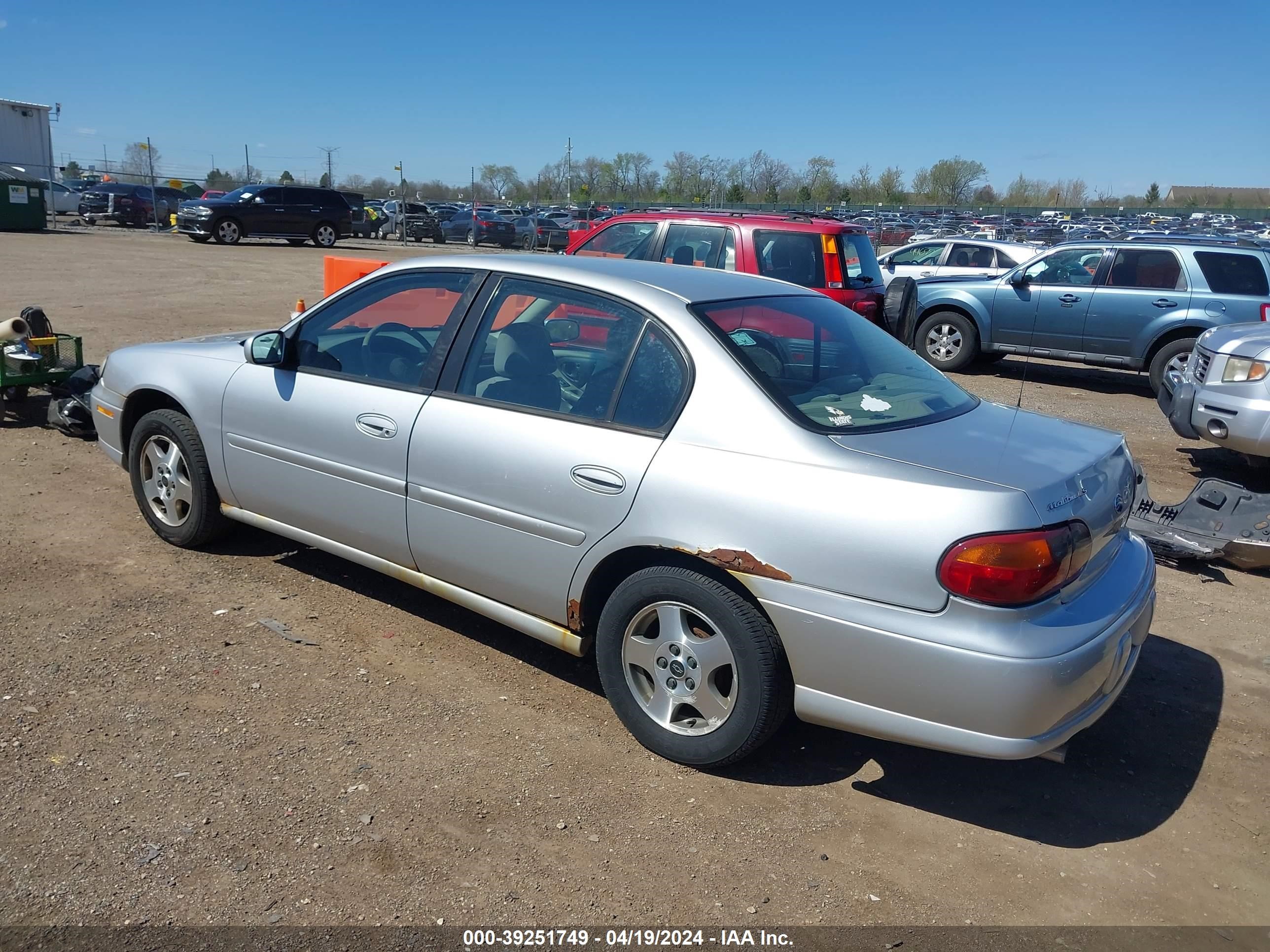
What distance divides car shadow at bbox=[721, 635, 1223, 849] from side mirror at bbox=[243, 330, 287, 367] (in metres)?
2.63

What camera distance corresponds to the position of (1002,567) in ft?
9.22

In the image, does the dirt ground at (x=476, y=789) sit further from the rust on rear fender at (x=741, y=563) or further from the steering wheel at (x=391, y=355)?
the steering wheel at (x=391, y=355)

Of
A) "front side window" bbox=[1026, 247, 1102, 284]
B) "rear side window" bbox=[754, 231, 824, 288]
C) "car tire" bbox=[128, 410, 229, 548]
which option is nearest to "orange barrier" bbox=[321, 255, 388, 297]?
"rear side window" bbox=[754, 231, 824, 288]

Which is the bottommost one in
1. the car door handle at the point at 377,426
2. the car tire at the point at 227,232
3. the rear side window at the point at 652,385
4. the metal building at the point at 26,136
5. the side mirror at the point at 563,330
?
the car door handle at the point at 377,426

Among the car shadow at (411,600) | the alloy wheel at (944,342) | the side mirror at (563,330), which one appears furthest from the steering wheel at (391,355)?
the alloy wheel at (944,342)

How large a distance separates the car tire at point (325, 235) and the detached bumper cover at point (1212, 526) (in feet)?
90.2

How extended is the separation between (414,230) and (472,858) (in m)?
36.5

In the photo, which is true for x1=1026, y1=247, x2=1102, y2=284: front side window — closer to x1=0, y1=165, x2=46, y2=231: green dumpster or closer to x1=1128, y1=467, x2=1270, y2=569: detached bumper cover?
x1=1128, y1=467, x2=1270, y2=569: detached bumper cover

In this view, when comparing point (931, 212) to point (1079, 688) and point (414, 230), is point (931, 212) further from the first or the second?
point (1079, 688)

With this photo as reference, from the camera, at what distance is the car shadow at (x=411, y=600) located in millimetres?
4199

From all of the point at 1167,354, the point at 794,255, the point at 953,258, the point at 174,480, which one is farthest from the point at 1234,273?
the point at 174,480

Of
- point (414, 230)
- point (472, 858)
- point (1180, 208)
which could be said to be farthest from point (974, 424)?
point (1180, 208)

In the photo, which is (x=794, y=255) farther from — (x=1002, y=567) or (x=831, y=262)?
(x=1002, y=567)

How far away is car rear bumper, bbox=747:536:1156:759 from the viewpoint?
2.85 metres
